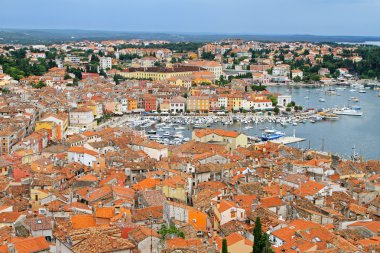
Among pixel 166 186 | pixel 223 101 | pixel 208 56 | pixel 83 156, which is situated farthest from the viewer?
pixel 208 56

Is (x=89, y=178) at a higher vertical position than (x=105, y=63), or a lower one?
higher

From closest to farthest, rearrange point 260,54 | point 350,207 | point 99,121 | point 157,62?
point 350,207 < point 99,121 < point 157,62 < point 260,54

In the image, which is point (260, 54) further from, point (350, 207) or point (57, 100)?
point (350, 207)

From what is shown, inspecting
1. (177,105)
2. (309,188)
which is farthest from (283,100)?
(309,188)

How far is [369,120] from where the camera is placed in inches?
1082

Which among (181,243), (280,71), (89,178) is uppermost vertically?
(181,243)

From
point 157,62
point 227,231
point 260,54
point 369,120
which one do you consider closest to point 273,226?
point 227,231

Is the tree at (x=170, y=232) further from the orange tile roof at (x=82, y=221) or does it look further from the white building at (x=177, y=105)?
the white building at (x=177, y=105)

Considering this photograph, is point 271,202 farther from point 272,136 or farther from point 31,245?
point 272,136

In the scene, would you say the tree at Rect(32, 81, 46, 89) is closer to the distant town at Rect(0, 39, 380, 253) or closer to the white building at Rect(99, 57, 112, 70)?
the distant town at Rect(0, 39, 380, 253)

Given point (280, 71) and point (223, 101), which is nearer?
point (223, 101)

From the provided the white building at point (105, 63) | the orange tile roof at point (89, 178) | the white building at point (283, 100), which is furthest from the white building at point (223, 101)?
the orange tile roof at point (89, 178)

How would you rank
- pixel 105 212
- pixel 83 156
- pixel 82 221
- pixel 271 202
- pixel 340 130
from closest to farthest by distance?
pixel 82 221
pixel 105 212
pixel 271 202
pixel 83 156
pixel 340 130

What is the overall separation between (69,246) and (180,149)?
920 cm
